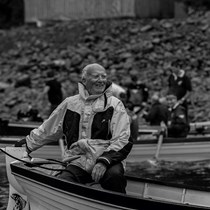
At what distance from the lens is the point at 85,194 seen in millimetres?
8812

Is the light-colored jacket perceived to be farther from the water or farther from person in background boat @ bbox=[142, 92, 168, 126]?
person in background boat @ bbox=[142, 92, 168, 126]

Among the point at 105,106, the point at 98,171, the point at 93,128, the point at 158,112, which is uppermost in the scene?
the point at 105,106

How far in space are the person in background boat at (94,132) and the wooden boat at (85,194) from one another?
0.19 m

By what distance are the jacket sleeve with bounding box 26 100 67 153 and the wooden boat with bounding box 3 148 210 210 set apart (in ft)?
1.03

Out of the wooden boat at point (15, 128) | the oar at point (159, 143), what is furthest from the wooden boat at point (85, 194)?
the wooden boat at point (15, 128)

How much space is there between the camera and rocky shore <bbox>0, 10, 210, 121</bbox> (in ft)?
100.0

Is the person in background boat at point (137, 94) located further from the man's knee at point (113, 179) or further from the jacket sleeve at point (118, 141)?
the man's knee at point (113, 179)

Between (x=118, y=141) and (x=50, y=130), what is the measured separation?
981 mm

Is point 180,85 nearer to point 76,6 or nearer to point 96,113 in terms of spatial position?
point 96,113

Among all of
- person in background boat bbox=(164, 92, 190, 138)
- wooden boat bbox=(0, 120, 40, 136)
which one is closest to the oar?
person in background boat bbox=(164, 92, 190, 138)

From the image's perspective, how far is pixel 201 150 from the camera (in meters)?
17.2

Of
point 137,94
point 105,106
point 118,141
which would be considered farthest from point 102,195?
point 137,94

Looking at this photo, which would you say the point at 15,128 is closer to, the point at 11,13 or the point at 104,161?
the point at 104,161

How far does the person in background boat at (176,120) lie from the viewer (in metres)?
16.8
